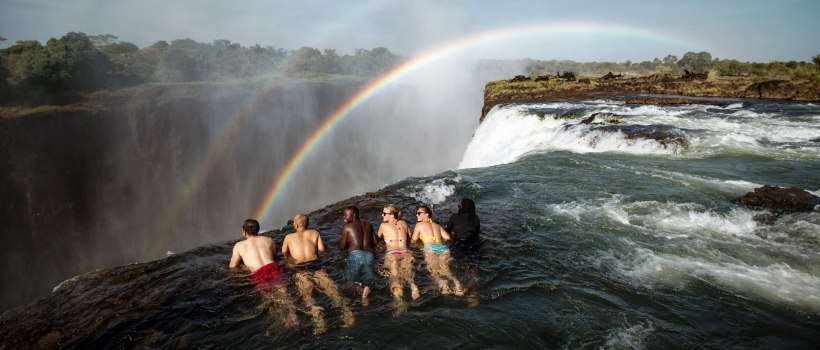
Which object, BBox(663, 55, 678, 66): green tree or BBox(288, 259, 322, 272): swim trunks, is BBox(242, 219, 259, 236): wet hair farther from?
BBox(663, 55, 678, 66): green tree

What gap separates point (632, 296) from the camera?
16.6 ft

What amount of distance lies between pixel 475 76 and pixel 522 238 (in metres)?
93.9

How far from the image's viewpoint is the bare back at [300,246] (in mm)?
6328

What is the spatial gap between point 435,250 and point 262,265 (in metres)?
2.78

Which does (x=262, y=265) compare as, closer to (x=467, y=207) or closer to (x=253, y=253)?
(x=253, y=253)

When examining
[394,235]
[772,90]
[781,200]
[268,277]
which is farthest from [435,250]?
[772,90]

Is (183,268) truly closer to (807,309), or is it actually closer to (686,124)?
(807,309)

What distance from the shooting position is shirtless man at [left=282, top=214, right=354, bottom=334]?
15.4ft

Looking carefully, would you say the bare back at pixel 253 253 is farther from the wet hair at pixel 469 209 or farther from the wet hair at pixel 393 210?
the wet hair at pixel 469 209

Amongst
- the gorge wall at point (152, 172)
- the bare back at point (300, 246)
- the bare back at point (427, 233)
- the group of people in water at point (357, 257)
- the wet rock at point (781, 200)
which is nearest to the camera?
the group of people in water at point (357, 257)

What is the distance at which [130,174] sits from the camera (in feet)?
102

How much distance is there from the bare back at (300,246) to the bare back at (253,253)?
11.4 inches

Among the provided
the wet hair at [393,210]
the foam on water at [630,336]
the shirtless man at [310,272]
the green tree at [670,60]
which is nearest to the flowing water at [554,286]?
the foam on water at [630,336]

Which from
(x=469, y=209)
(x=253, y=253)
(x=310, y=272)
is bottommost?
(x=310, y=272)
